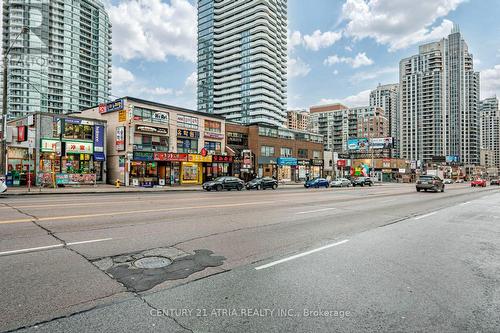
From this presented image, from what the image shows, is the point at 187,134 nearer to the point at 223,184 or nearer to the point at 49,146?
the point at 223,184

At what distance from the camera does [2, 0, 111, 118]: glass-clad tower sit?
10425cm

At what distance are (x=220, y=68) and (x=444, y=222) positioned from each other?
14810 centimetres

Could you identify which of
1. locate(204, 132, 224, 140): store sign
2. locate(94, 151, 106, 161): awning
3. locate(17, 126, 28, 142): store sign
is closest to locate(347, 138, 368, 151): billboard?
locate(204, 132, 224, 140): store sign

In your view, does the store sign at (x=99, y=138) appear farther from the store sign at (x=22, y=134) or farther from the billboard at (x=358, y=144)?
the billboard at (x=358, y=144)

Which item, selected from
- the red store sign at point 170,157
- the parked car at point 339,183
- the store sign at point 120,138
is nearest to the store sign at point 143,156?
the red store sign at point 170,157

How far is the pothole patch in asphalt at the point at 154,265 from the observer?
4.36 m

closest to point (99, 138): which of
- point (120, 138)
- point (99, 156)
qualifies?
point (99, 156)

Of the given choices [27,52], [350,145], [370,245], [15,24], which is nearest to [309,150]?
[350,145]

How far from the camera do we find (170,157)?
35.9 m

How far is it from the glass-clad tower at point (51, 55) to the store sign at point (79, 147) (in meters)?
A: 96.6

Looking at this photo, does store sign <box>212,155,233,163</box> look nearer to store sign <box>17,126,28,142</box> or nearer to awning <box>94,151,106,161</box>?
awning <box>94,151,106,161</box>

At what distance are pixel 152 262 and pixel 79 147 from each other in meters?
31.0

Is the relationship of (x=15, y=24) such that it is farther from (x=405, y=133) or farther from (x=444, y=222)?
(x=405, y=133)

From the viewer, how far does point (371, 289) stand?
4195 mm
